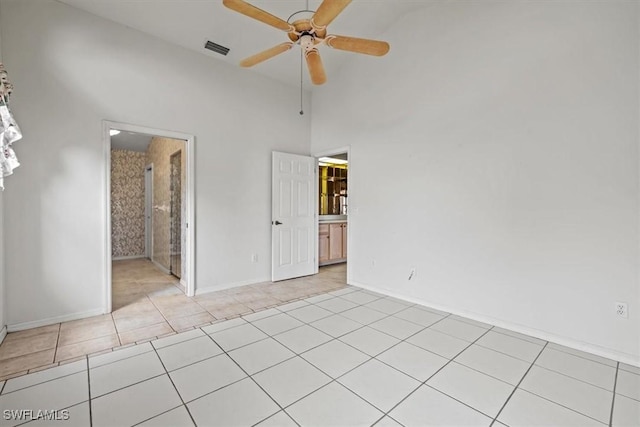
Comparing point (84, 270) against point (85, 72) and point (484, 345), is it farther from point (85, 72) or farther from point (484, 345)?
point (484, 345)

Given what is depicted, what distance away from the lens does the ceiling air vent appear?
146 inches

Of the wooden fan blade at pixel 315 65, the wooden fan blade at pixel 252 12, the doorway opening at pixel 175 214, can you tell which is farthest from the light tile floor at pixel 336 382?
the wooden fan blade at pixel 252 12

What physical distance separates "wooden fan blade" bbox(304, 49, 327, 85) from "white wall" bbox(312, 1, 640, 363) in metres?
1.53

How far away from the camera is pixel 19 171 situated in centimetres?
275

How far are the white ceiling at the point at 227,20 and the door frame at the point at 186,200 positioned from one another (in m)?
1.17

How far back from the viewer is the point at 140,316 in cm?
314

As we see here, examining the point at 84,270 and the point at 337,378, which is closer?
the point at 337,378

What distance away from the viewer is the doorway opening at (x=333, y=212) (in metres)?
5.76

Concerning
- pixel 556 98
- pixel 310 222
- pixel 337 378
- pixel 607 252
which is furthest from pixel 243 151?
pixel 607 252

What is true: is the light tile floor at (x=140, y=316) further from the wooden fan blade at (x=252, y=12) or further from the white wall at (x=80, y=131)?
the wooden fan blade at (x=252, y=12)

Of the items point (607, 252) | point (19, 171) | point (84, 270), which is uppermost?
point (19, 171)

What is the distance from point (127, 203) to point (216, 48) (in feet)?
15.4

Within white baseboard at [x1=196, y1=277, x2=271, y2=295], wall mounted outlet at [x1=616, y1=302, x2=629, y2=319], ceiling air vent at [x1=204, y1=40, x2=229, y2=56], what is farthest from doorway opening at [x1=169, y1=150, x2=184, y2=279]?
wall mounted outlet at [x1=616, y1=302, x2=629, y2=319]

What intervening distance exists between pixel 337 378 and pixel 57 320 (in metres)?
2.97
